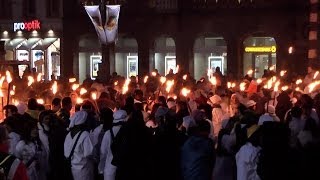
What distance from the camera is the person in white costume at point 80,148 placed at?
1163cm

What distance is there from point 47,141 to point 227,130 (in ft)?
9.08

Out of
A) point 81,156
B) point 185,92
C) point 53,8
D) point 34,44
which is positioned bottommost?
point 81,156

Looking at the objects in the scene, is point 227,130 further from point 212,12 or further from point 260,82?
point 212,12

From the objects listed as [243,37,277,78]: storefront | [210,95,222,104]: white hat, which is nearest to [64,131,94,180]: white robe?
[210,95,222,104]: white hat

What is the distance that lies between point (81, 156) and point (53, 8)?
34319 mm

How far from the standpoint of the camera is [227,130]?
441 inches

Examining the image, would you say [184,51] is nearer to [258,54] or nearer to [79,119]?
[258,54]

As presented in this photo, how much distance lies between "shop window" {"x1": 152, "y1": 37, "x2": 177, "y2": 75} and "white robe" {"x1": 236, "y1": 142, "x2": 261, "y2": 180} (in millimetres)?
31718

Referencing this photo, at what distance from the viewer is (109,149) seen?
1162cm

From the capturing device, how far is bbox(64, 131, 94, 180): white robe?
11633 mm

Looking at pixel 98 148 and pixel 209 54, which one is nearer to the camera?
pixel 98 148

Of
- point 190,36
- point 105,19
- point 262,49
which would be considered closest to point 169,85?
point 105,19

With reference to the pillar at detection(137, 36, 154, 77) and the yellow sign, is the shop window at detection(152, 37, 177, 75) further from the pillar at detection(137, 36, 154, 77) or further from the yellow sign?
the yellow sign

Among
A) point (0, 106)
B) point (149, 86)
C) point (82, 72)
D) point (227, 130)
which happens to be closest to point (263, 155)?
point (227, 130)
